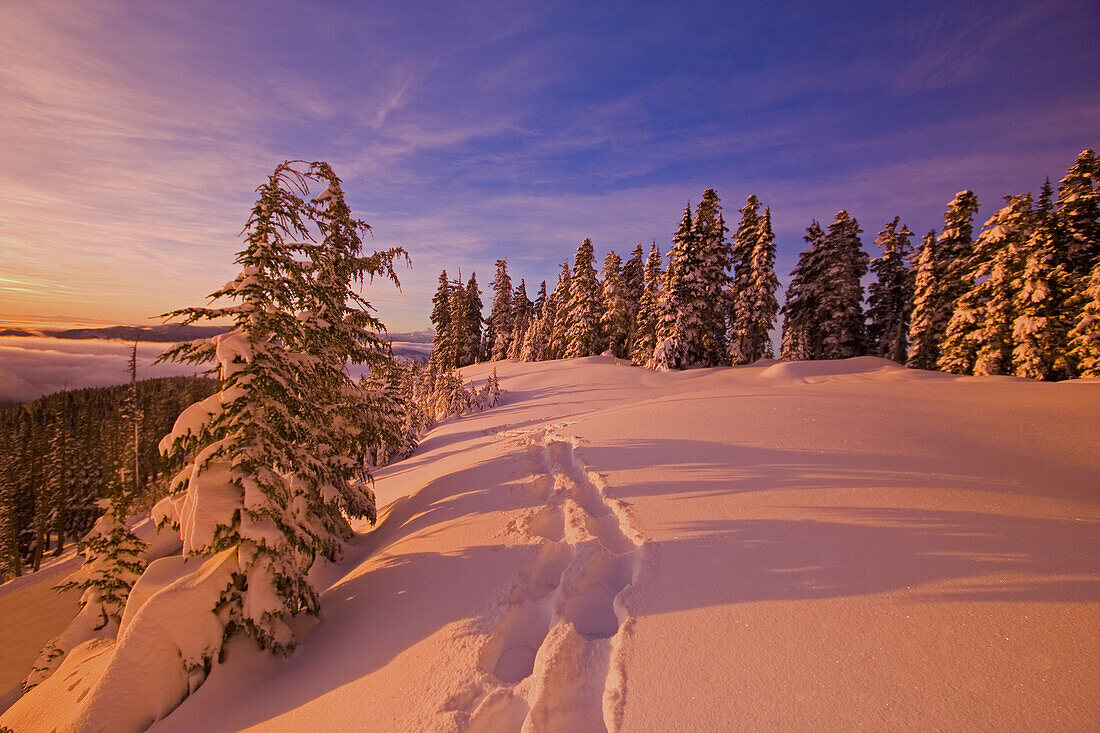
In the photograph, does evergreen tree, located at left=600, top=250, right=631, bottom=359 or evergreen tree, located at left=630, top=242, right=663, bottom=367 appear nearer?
evergreen tree, located at left=630, top=242, right=663, bottom=367

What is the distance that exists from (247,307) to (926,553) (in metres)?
9.89

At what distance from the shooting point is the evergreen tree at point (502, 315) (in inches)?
2457

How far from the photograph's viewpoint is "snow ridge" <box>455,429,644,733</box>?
3549 millimetres

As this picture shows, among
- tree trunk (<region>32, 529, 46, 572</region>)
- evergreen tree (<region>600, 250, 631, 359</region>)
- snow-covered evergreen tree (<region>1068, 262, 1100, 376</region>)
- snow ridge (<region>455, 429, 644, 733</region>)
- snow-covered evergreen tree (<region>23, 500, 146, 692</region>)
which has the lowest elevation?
tree trunk (<region>32, 529, 46, 572</region>)

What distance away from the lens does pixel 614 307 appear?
146 feet

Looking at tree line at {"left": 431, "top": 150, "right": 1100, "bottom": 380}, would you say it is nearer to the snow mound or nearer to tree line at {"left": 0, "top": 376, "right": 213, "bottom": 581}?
the snow mound

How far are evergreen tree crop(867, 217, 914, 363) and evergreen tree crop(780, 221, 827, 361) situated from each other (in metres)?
5.06

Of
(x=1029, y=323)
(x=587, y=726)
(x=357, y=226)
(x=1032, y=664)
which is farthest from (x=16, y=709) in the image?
(x=1029, y=323)

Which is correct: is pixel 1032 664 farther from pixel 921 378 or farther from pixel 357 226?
pixel 921 378

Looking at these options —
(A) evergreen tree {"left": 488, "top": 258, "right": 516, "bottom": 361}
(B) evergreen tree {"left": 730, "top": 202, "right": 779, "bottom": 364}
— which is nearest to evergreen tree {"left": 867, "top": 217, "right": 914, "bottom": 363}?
(B) evergreen tree {"left": 730, "top": 202, "right": 779, "bottom": 364}

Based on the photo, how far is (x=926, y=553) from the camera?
4.85 meters

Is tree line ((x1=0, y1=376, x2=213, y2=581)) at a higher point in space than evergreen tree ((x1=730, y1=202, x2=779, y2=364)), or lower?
lower

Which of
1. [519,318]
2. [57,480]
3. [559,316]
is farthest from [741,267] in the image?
[57,480]

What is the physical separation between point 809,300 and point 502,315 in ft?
136
